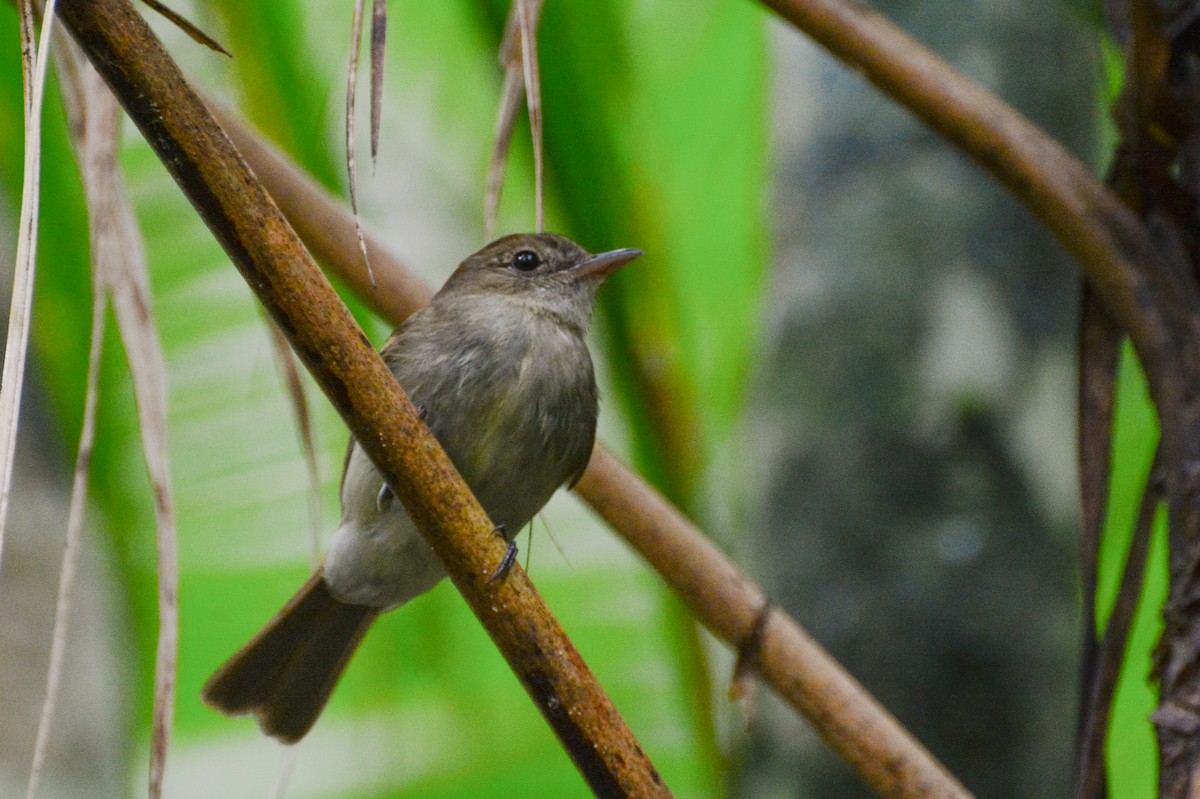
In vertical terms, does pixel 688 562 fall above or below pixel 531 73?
below

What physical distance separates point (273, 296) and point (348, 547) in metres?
1.74

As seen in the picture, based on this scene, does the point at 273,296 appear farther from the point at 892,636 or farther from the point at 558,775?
the point at 558,775

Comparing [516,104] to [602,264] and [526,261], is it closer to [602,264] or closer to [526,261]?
[602,264]

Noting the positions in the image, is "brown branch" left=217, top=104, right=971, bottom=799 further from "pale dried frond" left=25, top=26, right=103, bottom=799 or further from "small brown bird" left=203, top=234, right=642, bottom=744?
"small brown bird" left=203, top=234, right=642, bottom=744

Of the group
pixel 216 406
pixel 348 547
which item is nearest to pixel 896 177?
pixel 348 547

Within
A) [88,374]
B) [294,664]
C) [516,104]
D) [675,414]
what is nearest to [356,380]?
[88,374]

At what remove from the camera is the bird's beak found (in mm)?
3070

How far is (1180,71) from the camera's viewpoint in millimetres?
2301

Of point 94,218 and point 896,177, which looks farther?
point 896,177

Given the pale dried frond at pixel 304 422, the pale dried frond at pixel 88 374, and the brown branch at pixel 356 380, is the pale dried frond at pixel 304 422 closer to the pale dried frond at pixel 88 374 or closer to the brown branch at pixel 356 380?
the pale dried frond at pixel 88 374

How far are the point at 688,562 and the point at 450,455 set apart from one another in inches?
27.0

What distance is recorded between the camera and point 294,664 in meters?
2.87

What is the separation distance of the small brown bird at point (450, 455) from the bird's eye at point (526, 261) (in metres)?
0.08

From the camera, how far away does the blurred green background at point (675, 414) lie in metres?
3.35
